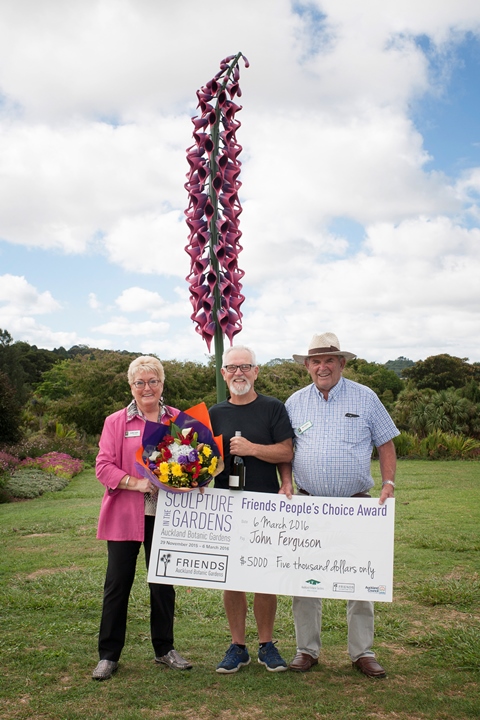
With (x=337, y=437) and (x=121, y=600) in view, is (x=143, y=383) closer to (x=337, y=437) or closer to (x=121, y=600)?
(x=337, y=437)

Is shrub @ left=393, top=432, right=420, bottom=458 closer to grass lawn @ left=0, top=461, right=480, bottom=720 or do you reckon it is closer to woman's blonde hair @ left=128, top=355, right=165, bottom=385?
grass lawn @ left=0, top=461, right=480, bottom=720

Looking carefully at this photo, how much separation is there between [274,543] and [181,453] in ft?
3.19

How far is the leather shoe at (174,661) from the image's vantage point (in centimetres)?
462

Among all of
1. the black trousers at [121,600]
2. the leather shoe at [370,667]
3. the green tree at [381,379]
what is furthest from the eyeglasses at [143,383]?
the green tree at [381,379]

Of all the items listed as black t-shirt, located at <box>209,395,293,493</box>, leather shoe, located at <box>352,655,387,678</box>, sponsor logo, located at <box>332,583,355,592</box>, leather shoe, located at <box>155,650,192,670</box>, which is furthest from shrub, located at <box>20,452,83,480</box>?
sponsor logo, located at <box>332,583,355,592</box>

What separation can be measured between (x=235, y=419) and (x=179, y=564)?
3.61 ft

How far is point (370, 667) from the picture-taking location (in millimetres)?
4559

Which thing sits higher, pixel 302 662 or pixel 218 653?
pixel 302 662

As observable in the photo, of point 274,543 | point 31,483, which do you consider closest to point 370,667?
point 274,543

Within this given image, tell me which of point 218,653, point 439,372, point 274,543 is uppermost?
point 439,372

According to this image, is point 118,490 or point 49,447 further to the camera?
point 49,447

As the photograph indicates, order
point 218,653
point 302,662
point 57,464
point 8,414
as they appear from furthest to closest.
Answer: point 57,464 < point 8,414 < point 218,653 < point 302,662

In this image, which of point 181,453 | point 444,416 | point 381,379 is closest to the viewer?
point 181,453

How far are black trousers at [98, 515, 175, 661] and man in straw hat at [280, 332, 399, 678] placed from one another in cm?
96
